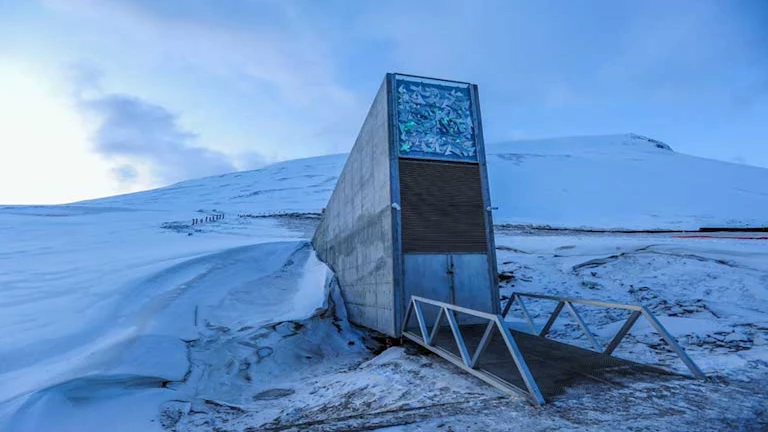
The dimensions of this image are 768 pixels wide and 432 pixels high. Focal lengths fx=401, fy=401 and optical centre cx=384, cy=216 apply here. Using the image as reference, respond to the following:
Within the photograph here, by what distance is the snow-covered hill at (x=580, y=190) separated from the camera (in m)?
37.6

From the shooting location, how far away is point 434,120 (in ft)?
31.4

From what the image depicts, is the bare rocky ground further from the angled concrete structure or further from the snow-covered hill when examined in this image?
the snow-covered hill

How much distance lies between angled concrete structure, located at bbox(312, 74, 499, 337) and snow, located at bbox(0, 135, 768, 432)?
1.64 meters

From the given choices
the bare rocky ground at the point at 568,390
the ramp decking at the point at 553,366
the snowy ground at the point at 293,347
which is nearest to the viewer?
the bare rocky ground at the point at 568,390

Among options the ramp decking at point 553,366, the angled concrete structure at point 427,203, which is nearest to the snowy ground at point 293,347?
the ramp decking at point 553,366

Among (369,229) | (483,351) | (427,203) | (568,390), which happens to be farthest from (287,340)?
(568,390)

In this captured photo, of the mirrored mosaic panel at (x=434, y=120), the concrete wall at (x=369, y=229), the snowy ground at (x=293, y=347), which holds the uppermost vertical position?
the mirrored mosaic panel at (x=434, y=120)

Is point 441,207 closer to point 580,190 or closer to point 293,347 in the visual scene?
point 293,347

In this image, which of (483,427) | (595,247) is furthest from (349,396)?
(595,247)

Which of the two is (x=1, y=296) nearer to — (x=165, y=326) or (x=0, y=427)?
(x=165, y=326)

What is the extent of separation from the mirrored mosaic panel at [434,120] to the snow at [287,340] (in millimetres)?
4494

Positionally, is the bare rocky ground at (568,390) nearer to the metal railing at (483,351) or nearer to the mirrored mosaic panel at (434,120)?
the metal railing at (483,351)

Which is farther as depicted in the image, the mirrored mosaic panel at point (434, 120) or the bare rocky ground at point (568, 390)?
the mirrored mosaic panel at point (434, 120)

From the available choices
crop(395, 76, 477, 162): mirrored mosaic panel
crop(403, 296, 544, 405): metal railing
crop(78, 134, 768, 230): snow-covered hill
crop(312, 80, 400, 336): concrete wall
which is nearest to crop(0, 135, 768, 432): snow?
crop(403, 296, 544, 405): metal railing
